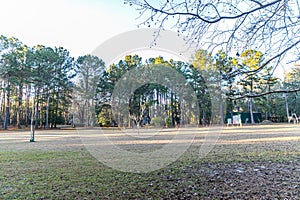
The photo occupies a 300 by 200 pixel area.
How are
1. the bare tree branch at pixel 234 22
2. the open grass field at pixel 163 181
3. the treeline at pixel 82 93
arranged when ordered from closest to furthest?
the bare tree branch at pixel 234 22, the open grass field at pixel 163 181, the treeline at pixel 82 93

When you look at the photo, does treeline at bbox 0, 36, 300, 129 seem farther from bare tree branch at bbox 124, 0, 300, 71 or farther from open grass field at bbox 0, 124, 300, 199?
bare tree branch at bbox 124, 0, 300, 71

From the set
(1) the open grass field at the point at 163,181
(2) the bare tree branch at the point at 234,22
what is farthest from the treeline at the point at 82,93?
(2) the bare tree branch at the point at 234,22

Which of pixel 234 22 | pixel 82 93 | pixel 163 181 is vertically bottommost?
pixel 163 181

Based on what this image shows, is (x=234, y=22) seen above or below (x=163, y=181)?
above

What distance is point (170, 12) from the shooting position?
71.9 inches

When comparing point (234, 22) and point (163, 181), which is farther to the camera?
point (163, 181)

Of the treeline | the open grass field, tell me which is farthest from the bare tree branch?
the treeline

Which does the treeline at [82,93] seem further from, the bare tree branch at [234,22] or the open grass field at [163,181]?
the bare tree branch at [234,22]

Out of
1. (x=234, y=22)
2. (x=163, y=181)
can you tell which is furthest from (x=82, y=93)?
(x=234, y=22)

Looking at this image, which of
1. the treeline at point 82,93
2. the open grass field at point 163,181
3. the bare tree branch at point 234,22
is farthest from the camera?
the treeline at point 82,93

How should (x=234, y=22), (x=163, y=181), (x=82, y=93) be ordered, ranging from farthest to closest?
(x=82, y=93), (x=163, y=181), (x=234, y=22)

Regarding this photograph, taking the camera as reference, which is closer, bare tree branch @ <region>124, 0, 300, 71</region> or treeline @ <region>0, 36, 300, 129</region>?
bare tree branch @ <region>124, 0, 300, 71</region>

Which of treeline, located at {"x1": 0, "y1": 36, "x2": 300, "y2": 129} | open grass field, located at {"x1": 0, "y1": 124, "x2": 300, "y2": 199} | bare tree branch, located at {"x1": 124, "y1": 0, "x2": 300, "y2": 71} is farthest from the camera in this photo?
treeline, located at {"x1": 0, "y1": 36, "x2": 300, "y2": 129}

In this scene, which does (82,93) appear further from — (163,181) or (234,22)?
(234,22)
